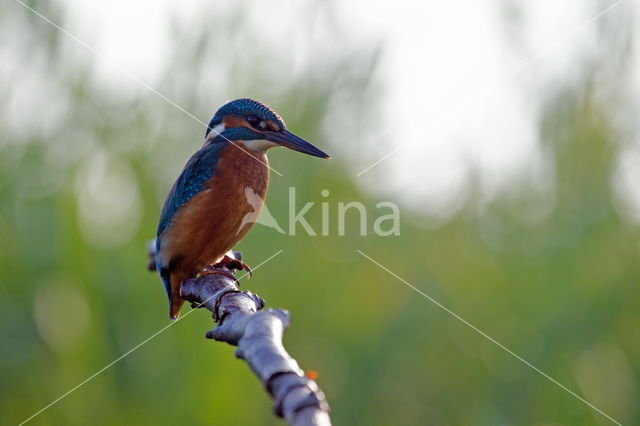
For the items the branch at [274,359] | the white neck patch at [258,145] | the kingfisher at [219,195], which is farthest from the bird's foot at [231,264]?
the branch at [274,359]

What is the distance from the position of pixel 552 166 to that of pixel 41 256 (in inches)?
74.1

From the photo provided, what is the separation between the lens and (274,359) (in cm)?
96

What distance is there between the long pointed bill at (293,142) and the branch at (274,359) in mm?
908

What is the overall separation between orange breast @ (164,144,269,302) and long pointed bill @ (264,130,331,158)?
0.39 ft

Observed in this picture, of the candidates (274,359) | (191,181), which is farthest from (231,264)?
(274,359)

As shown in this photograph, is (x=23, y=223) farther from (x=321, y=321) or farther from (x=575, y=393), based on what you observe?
(x=575, y=393)

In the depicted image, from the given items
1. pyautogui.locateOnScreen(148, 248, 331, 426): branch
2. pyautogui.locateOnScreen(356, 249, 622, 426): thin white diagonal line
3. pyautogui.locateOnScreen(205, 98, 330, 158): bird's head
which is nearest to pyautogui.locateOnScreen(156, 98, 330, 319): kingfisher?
pyautogui.locateOnScreen(205, 98, 330, 158): bird's head

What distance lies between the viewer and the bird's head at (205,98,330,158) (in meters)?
2.41

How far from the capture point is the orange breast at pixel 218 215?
2.29 meters

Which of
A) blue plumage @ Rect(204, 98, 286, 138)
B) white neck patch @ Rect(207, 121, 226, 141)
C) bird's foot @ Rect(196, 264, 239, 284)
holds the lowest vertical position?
bird's foot @ Rect(196, 264, 239, 284)

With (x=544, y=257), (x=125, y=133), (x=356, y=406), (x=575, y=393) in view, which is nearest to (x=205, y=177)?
(x=125, y=133)

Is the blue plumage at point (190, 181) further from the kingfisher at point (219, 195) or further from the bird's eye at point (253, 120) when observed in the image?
the bird's eye at point (253, 120)

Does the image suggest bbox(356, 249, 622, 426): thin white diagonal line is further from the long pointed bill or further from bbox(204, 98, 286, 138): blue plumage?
bbox(204, 98, 286, 138): blue plumage

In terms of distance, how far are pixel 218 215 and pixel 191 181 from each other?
0.68 feet
